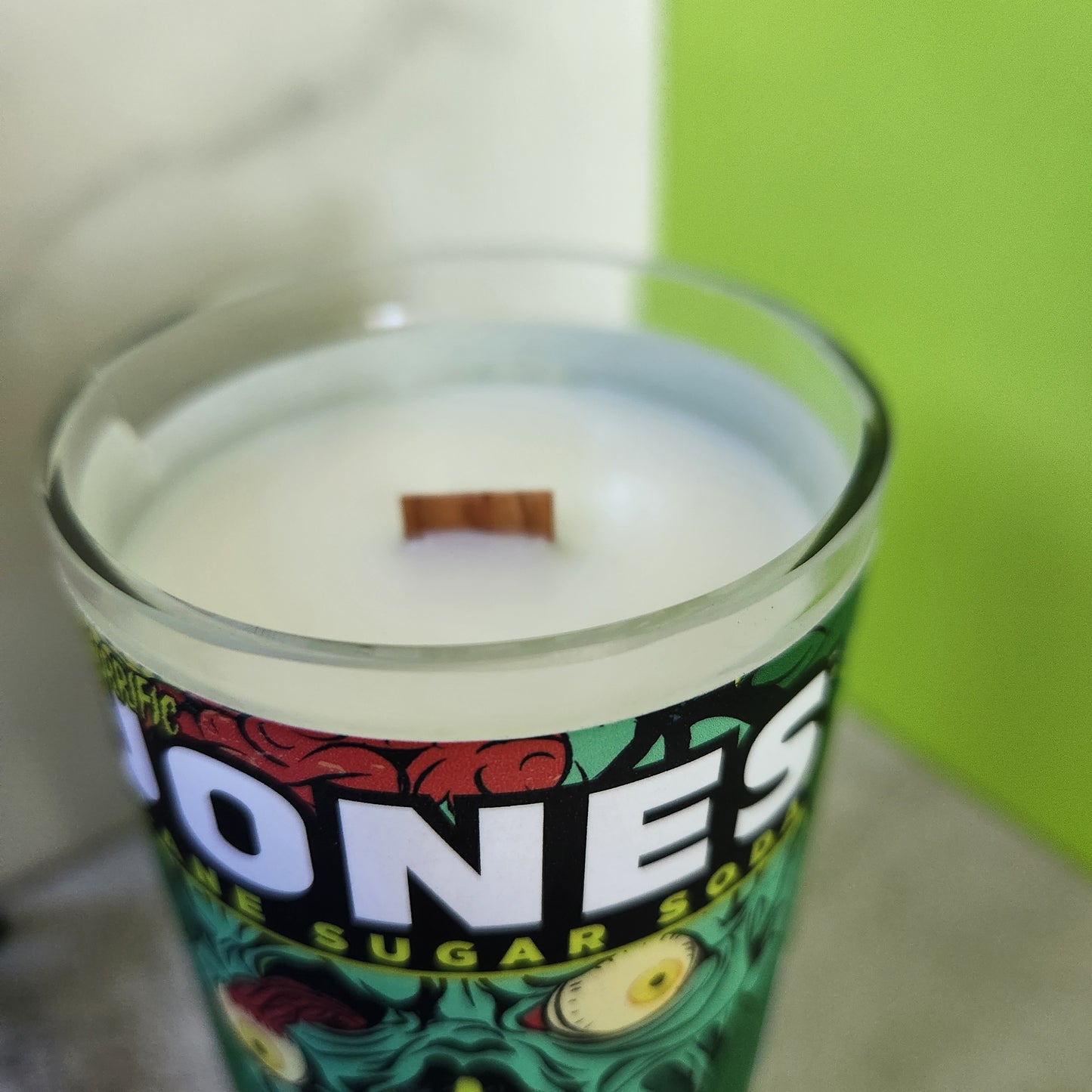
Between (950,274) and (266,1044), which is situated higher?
(950,274)

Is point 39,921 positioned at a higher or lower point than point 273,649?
lower

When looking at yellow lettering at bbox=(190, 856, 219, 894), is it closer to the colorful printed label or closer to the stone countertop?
the colorful printed label

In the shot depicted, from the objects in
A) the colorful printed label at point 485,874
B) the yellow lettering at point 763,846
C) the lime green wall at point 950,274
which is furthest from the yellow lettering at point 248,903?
the lime green wall at point 950,274

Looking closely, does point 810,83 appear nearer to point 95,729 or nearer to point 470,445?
point 470,445

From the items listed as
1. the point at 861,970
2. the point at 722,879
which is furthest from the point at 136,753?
the point at 861,970

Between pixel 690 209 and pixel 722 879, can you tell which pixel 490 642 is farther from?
pixel 690 209

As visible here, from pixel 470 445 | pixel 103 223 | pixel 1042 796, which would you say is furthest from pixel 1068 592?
pixel 103 223

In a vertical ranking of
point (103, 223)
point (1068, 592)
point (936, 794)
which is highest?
point (103, 223)

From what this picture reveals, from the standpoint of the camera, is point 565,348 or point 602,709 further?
point 565,348
